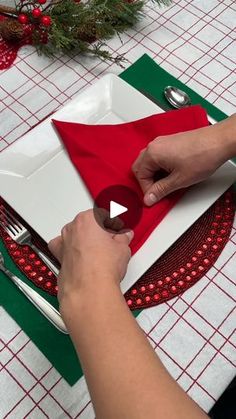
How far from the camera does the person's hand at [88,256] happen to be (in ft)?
1.57

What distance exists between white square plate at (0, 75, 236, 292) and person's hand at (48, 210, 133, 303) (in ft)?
0.24

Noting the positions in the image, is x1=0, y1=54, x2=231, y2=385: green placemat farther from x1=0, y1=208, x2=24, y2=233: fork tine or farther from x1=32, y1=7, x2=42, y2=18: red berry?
x1=32, y1=7, x2=42, y2=18: red berry

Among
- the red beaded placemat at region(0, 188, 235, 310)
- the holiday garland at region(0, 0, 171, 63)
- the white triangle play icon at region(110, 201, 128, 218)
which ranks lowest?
the red beaded placemat at region(0, 188, 235, 310)

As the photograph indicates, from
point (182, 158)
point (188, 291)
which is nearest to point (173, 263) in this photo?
point (188, 291)

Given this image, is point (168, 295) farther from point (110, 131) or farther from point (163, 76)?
point (163, 76)

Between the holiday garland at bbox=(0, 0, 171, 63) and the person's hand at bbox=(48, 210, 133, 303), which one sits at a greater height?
the holiday garland at bbox=(0, 0, 171, 63)

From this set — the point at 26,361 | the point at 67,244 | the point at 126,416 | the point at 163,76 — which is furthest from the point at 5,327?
the point at 163,76

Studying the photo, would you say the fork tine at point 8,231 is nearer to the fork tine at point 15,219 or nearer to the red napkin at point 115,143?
the fork tine at point 15,219

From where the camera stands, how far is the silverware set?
59 cm

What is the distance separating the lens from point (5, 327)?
625 mm

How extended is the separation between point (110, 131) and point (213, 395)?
0.42 m

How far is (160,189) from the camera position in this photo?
0.63m
